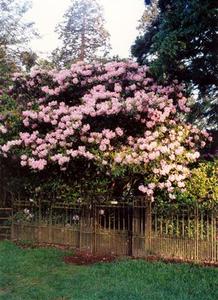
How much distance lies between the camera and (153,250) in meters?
12.7

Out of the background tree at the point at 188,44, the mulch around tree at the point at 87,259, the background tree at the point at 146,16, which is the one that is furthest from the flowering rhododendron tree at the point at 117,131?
the background tree at the point at 146,16

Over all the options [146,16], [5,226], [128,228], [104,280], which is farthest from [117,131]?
[146,16]

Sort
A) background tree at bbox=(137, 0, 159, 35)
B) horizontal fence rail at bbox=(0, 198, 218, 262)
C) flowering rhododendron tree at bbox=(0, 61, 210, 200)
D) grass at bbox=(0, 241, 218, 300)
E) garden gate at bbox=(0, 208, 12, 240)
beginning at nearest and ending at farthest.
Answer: grass at bbox=(0, 241, 218, 300) < horizontal fence rail at bbox=(0, 198, 218, 262) < flowering rhododendron tree at bbox=(0, 61, 210, 200) < garden gate at bbox=(0, 208, 12, 240) < background tree at bbox=(137, 0, 159, 35)

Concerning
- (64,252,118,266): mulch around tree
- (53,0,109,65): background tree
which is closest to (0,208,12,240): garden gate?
(64,252,118,266): mulch around tree

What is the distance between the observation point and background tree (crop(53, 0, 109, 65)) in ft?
148

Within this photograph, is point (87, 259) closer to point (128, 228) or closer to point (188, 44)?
point (128, 228)

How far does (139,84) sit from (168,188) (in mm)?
3297

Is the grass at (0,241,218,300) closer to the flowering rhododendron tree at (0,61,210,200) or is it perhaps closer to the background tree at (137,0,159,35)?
the flowering rhododendron tree at (0,61,210,200)

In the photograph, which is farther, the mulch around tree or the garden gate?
the garden gate

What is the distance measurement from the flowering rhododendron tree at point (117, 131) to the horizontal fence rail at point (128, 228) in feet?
3.63

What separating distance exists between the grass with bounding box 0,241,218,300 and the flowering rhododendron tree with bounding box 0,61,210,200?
130 inches

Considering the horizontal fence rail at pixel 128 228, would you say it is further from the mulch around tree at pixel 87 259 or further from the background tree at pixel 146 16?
the background tree at pixel 146 16

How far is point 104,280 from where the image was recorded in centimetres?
985

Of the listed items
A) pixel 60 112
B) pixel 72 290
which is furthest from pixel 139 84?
pixel 72 290
